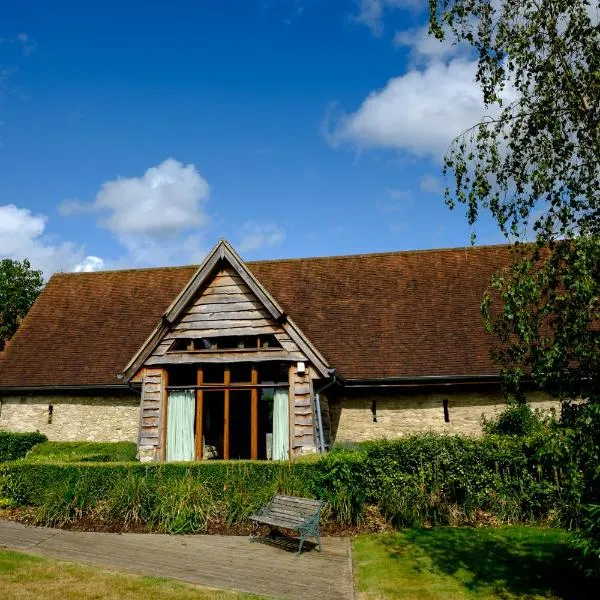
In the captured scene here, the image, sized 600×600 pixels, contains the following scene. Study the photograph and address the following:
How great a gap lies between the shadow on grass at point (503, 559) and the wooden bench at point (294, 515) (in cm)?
151

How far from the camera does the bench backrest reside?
36.6ft

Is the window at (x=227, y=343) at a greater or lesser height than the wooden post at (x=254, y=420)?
greater

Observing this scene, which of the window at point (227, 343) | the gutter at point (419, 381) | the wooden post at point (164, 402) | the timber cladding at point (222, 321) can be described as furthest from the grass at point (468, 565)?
the wooden post at point (164, 402)

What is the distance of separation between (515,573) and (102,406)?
15.6m

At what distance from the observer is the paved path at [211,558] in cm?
901

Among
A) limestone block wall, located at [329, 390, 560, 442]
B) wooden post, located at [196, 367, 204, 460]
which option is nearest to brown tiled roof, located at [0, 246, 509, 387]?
limestone block wall, located at [329, 390, 560, 442]

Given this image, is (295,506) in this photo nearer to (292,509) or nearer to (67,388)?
(292,509)

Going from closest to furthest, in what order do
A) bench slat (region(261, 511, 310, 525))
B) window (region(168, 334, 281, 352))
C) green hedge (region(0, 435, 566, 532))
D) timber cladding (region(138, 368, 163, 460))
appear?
bench slat (region(261, 511, 310, 525))
green hedge (region(0, 435, 566, 532))
timber cladding (region(138, 368, 163, 460))
window (region(168, 334, 281, 352))

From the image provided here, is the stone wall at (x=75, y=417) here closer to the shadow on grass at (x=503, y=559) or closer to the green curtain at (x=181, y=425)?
the green curtain at (x=181, y=425)

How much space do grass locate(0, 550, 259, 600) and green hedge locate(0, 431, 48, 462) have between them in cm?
956

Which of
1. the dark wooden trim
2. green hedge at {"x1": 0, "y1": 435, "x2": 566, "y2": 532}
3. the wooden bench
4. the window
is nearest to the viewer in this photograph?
the wooden bench

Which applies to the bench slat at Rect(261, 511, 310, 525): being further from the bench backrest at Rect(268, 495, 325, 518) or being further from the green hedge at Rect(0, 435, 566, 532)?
the green hedge at Rect(0, 435, 566, 532)

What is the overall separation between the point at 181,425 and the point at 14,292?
93.9 ft

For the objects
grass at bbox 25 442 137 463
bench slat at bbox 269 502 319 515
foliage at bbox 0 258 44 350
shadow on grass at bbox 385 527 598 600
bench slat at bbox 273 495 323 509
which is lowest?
shadow on grass at bbox 385 527 598 600
